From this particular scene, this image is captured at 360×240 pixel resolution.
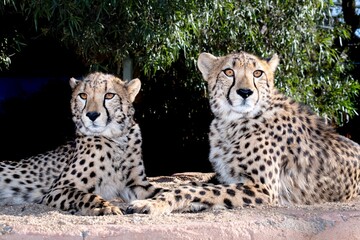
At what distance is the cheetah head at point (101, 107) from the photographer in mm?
4496

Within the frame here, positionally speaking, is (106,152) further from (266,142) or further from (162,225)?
(162,225)

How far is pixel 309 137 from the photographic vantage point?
15.2 feet

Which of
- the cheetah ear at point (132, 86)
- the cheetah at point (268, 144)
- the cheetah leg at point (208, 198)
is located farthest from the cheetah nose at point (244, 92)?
the cheetah ear at point (132, 86)

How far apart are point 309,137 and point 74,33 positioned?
1966mm

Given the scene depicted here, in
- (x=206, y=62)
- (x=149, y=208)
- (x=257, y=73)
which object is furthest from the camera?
(x=206, y=62)

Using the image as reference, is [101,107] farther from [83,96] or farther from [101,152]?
[101,152]

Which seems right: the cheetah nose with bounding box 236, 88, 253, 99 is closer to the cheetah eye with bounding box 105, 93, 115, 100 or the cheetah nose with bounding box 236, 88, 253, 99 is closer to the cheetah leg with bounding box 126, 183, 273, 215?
the cheetah leg with bounding box 126, 183, 273, 215

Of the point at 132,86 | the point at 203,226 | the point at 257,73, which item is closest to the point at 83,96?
the point at 132,86

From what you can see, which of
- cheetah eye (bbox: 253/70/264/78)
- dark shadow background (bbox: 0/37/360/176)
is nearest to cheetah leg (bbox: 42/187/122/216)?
cheetah eye (bbox: 253/70/264/78)

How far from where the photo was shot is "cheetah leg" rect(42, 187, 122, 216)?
12.9 ft

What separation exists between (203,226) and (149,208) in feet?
2.17

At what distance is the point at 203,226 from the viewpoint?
3.12 m

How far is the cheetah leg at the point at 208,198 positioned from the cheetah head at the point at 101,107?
768mm

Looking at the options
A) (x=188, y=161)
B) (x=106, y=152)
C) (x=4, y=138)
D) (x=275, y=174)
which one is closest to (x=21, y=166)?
(x=106, y=152)
